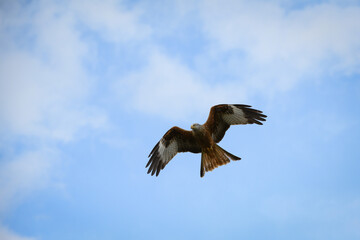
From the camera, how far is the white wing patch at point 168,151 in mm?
11078

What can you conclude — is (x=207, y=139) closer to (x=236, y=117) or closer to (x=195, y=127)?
(x=195, y=127)

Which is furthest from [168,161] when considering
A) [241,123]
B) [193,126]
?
[241,123]

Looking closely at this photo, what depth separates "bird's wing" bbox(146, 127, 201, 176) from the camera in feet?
35.9

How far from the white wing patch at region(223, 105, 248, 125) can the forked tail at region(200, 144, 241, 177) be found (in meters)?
0.82

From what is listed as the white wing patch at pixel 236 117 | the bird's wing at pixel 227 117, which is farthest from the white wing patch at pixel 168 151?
the white wing patch at pixel 236 117

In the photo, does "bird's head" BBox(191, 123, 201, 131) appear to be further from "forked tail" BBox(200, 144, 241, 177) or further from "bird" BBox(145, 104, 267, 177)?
"forked tail" BBox(200, 144, 241, 177)

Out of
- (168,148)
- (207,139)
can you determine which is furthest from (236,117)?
(168,148)

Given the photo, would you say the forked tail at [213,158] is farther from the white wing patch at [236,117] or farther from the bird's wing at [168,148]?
the white wing patch at [236,117]

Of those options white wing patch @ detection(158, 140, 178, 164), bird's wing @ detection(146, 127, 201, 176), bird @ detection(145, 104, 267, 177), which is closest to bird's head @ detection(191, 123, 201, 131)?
bird @ detection(145, 104, 267, 177)

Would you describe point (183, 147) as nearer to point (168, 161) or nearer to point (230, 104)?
point (168, 161)

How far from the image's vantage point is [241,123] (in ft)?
34.8

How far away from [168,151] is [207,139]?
136 centimetres

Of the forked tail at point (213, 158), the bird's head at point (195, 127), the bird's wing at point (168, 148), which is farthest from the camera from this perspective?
the bird's wing at point (168, 148)

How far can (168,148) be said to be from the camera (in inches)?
438
